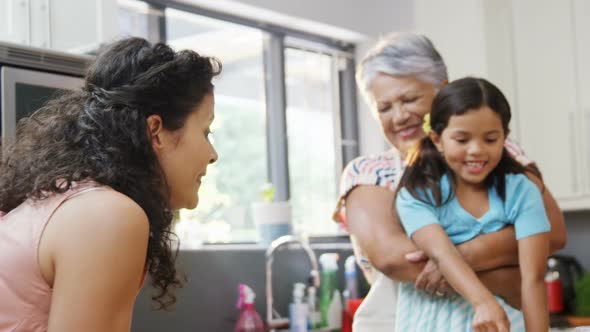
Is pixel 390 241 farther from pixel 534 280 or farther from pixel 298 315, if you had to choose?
pixel 298 315

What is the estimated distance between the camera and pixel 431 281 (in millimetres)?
1664

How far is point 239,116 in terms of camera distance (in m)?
4.01

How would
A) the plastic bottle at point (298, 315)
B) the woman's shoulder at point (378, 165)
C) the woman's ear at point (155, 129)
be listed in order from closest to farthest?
the woman's ear at point (155, 129) → the woman's shoulder at point (378, 165) → the plastic bottle at point (298, 315)

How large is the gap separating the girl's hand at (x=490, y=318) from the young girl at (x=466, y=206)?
5 centimetres

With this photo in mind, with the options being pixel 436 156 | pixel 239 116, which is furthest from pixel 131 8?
pixel 436 156

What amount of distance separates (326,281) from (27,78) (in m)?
1.76

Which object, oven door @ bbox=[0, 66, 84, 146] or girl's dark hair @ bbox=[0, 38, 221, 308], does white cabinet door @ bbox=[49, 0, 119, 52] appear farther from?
girl's dark hair @ bbox=[0, 38, 221, 308]

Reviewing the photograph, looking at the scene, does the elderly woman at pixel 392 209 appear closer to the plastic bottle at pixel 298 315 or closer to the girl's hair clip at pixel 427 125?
the girl's hair clip at pixel 427 125

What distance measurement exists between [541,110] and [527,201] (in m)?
2.55

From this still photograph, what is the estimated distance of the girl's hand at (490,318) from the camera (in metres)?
1.52

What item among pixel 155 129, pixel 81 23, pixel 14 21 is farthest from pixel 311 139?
pixel 155 129

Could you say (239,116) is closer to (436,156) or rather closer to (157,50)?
(436,156)

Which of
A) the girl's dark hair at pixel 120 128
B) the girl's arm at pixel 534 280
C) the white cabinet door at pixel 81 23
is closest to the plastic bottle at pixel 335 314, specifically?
the white cabinet door at pixel 81 23

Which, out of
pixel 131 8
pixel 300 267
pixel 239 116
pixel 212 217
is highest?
pixel 131 8
